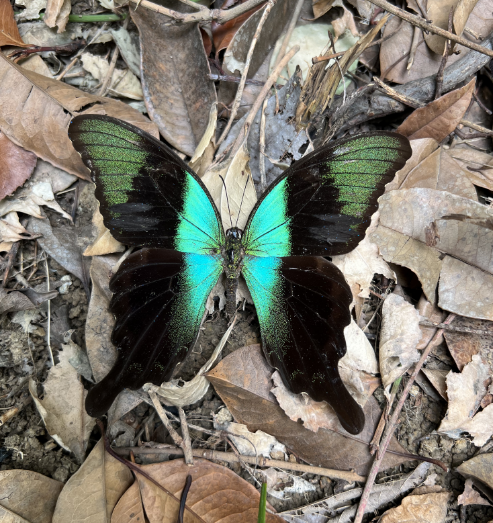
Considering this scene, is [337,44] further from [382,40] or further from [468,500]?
[468,500]

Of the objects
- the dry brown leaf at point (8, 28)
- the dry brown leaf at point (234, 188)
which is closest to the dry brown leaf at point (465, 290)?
the dry brown leaf at point (234, 188)

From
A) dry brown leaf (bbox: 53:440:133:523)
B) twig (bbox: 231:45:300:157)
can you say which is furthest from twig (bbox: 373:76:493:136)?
dry brown leaf (bbox: 53:440:133:523)

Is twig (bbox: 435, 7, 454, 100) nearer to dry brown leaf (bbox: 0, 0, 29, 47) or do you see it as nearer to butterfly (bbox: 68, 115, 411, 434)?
butterfly (bbox: 68, 115, 411, 434)

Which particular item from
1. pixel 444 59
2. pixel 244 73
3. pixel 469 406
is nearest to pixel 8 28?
pixel 244 73

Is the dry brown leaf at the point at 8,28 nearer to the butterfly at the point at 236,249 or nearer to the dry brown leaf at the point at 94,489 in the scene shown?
the butterfly at the point at 236,249

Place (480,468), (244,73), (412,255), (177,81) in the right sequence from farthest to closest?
(177,81) < (244,73) < (412,255) < (480,468)

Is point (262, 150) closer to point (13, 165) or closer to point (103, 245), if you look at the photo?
point (103, 245)
